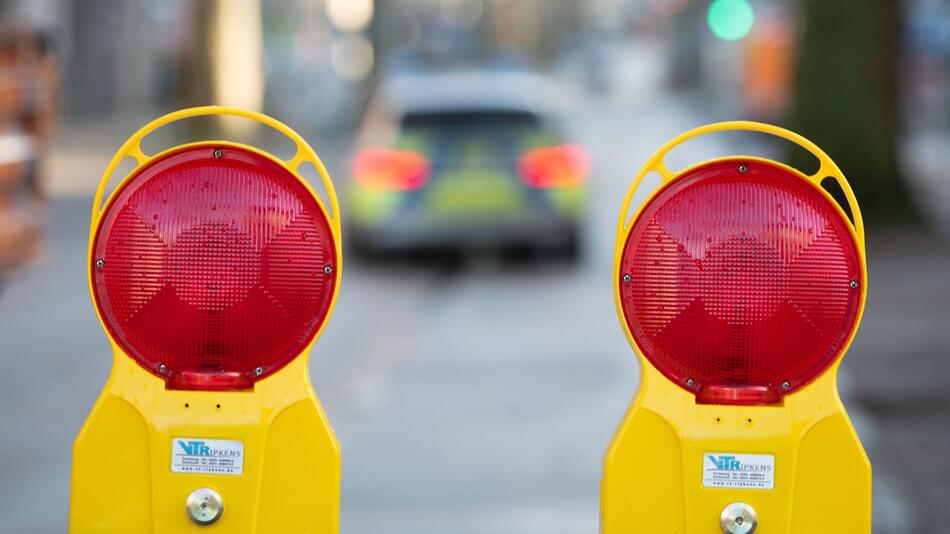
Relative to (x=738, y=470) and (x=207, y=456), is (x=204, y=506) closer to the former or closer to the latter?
(x=207, y=456)

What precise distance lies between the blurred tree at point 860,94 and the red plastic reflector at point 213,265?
12141mm

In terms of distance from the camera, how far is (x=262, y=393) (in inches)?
123

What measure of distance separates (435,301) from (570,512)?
5998 mm

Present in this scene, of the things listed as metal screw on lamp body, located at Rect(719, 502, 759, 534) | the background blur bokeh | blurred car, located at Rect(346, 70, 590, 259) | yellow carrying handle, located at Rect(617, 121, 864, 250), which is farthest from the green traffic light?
metal screw on lamp body, located at Rect(719, 502, 759, 534)

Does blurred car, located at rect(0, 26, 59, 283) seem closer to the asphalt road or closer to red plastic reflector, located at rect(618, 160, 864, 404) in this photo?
the asphalt road

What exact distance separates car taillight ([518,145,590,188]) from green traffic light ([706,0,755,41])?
404 inches

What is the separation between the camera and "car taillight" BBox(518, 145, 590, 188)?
43.8 ft

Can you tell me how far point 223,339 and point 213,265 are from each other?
14 cm

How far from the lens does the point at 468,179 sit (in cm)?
1334

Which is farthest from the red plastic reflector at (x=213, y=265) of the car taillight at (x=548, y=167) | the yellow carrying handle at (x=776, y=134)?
A: the car taillight at (x=548, y=167)

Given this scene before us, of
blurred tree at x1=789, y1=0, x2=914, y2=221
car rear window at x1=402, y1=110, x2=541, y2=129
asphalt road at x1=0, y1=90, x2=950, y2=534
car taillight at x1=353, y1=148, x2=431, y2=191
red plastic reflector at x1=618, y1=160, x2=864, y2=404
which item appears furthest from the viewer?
blurred tree at x1=789, y1=0, x2=914, y2=221

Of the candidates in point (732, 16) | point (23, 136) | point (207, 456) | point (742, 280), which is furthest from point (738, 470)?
point (732, 16)

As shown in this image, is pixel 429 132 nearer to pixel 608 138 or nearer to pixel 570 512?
pixel 570 512

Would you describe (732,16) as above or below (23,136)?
above
